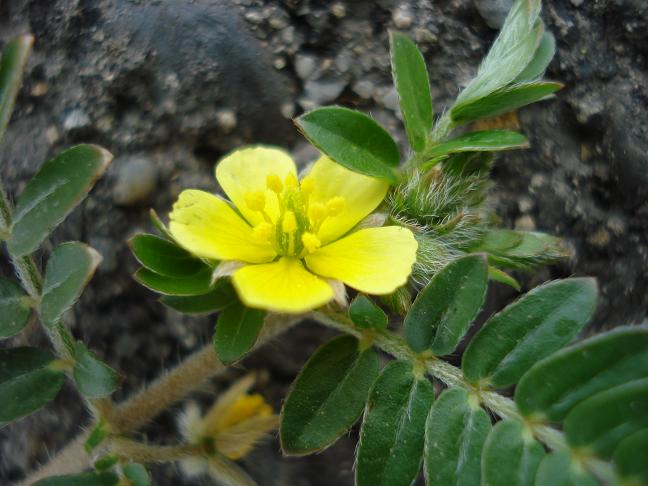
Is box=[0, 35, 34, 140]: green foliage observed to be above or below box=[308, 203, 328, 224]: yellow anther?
above

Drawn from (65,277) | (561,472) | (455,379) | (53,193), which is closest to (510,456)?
→ (561,472)

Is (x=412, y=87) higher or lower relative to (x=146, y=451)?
higher

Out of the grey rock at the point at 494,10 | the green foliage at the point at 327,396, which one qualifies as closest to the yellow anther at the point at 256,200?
the green foliage at the point at 327,396

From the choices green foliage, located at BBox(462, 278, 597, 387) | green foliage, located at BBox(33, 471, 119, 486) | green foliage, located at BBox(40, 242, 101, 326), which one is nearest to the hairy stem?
green foliage, located at BBox(33, 471, 119, 486)

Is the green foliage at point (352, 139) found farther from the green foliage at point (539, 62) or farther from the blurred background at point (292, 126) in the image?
the blurred background at point (292, 126)

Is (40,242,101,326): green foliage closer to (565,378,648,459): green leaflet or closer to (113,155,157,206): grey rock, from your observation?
(113,155,157,206): grey rock

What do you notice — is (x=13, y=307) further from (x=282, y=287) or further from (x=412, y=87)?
(x=412, y=87)

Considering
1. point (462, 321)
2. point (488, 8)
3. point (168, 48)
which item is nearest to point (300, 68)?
point (168, 48)
